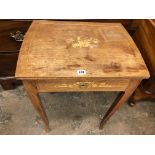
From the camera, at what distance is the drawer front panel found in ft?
2.90

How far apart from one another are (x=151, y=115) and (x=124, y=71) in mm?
762

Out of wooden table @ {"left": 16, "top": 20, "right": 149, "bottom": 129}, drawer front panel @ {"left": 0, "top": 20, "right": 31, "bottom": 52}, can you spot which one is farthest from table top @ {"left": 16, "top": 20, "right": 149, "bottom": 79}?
drawer front panel @ {"left": 0, "top": 20, "right": 31, "bottom": 52}

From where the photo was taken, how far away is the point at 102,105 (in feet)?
4.15

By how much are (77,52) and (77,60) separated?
4cm

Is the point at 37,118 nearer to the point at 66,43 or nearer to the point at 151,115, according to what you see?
the point at 66,43

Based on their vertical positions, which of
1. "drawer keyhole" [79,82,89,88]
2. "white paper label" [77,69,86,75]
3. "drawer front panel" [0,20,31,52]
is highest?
"white paper label" [77,69,86,75]

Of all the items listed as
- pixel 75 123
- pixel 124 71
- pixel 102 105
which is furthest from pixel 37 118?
pixel 124 71

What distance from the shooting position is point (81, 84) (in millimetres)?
699

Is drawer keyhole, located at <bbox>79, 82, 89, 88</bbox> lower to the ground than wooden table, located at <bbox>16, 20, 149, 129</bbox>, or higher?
lower

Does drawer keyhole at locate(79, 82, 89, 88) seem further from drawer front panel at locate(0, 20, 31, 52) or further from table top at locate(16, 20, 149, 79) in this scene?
drawer front panel at locate(0, 20, 31, 52)

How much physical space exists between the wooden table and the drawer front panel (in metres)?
0.13

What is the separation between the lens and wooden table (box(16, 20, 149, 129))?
0.64 metres

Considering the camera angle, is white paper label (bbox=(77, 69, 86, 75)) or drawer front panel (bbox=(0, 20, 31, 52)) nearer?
white paper label (bbox=(77, 69, 86, 75))
